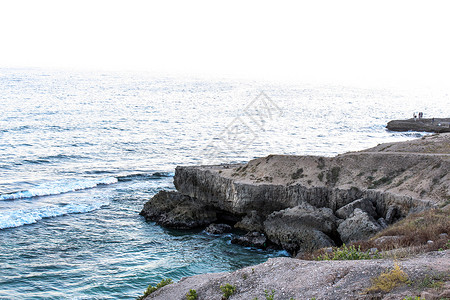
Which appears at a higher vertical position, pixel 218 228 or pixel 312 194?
pixel 312 194

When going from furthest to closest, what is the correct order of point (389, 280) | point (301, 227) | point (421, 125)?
point (421, 125)
point (301, 227)
point (389, 280)

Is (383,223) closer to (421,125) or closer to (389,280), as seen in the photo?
(389,280)

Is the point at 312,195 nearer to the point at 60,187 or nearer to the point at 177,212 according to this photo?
the point at 177,212

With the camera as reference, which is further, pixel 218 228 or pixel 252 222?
pixel 218 228

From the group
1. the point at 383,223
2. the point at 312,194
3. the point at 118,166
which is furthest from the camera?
the point at 118,166

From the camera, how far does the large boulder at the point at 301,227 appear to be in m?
27.8

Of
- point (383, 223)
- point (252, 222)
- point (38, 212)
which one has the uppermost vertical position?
point (383, 223)

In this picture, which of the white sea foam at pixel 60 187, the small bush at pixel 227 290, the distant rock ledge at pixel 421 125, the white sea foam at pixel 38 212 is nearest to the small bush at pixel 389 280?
the small bush at pixel 227 290

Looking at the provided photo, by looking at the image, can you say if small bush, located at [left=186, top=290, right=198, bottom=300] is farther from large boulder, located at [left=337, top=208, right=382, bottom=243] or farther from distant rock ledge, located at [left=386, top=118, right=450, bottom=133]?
distant rock ledge, located at [left=386, top=118, right=450, bottom=133]

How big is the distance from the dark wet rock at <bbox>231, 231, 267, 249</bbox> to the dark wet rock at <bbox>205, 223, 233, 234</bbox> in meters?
2.16

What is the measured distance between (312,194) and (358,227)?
5.27 m

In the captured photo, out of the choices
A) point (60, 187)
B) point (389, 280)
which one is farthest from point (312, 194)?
point (60, 187)

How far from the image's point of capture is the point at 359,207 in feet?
93.8

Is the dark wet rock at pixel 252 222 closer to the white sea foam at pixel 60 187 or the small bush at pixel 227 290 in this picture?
the small bush at pixel 227 290
